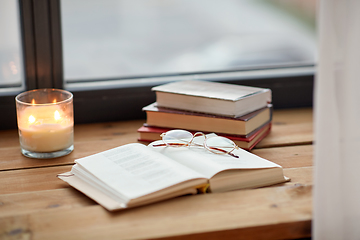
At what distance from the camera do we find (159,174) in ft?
2.72

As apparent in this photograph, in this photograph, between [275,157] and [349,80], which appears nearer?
[349,80]

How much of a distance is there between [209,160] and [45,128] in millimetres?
423

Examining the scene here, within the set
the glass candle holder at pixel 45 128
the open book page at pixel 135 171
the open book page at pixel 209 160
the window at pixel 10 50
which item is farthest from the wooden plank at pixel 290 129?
the window at pixel 10 50

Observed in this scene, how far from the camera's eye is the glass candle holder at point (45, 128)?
3.29 ft

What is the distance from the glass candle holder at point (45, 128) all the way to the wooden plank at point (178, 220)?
0.28m

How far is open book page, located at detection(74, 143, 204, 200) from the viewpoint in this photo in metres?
0.79

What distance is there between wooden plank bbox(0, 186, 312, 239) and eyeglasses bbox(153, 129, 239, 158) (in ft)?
0.53

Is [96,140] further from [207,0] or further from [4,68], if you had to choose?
[207,0]

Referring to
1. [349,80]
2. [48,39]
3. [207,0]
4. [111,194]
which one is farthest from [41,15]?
[349,80]

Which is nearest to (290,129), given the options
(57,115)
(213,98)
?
(213,98)

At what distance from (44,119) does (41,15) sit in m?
0.37

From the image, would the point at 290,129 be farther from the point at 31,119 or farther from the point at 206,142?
the point at 31,119

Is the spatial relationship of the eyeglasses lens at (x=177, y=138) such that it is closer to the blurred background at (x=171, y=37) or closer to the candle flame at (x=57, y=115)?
the candle flame at (x=57, y=115)

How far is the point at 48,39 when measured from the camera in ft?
4.06
